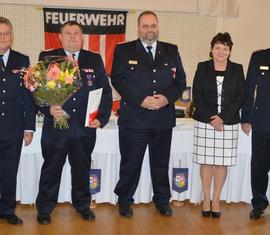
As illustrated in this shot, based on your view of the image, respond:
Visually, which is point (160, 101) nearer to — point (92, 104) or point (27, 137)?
point (92, 104)

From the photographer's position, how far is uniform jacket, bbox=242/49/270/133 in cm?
338

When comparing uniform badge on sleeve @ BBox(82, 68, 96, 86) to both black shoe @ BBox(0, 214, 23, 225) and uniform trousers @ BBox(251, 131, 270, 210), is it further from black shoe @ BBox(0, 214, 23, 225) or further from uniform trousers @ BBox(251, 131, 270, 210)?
uniform trousers @ BBox(251, 131, 270, 210)

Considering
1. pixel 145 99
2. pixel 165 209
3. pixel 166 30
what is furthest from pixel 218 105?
pixel 166 30

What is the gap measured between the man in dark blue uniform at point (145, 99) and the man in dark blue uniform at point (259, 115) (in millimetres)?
572

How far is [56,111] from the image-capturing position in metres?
3.02

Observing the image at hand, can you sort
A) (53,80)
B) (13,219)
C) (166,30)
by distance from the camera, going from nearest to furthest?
(53,80), (13,219), (166,30)

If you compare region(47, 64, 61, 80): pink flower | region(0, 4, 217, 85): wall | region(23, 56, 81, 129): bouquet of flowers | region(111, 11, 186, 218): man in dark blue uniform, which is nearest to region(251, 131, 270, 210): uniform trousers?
region(111, 11, 186, 218): man in dark blue uniform

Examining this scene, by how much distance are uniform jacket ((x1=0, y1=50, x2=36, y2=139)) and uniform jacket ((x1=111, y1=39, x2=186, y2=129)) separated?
0.72 m

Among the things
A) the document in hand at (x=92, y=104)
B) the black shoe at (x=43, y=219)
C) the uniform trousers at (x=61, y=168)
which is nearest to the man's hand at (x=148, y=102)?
the document in hand at (x=92, y=104)

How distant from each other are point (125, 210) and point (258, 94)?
1.46m

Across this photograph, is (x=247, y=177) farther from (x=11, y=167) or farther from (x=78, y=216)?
(x=11, y=167)

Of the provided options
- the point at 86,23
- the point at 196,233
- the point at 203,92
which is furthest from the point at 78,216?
the point at 86,23

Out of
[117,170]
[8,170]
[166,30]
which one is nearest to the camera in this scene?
[8,170]

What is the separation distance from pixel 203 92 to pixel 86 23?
288cm
